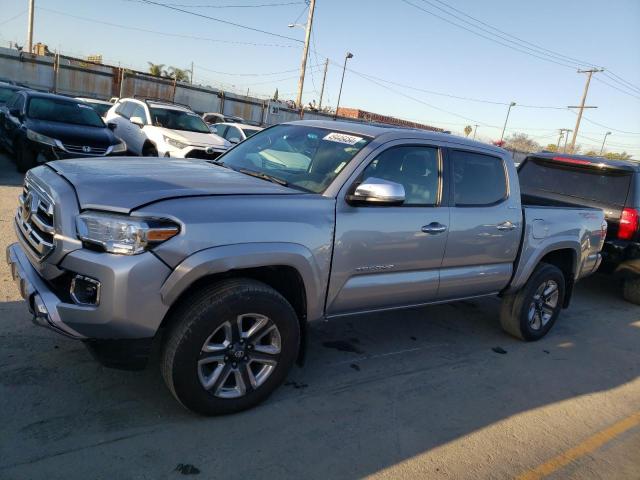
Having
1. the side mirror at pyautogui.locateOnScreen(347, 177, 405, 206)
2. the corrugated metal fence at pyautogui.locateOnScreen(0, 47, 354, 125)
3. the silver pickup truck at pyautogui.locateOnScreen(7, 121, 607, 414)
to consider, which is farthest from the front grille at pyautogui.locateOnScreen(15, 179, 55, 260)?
the corrugated metal fence at pyautogui.locateOnScreen(0, 47, 354, 125)

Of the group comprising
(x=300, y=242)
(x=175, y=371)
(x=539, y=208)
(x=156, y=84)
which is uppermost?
(x=156, y=84)

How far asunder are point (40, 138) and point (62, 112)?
4.38 ft

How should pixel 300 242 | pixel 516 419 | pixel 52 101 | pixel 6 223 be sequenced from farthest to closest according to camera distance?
pixel 52 101 → pixel 6 223 → pixel 516 419 → pixel 300 242

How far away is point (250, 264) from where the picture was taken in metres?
2.97

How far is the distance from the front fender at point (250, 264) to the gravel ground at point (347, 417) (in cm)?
78

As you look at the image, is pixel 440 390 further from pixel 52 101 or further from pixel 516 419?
pixel 52 101

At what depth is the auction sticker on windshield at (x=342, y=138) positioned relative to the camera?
12.6 feet

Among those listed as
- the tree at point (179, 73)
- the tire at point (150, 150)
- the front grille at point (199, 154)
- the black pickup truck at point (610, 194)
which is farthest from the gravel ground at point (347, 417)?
the tree at point (179, 73)

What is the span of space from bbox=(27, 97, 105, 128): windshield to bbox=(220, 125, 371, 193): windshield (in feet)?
23.6

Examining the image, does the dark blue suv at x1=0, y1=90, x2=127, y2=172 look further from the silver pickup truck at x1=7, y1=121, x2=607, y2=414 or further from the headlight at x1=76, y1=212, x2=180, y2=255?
the headlight at x1=76, y1=212, x2=180, y2=255

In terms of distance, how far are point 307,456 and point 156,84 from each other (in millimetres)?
26518

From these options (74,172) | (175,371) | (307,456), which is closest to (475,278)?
(307,456)

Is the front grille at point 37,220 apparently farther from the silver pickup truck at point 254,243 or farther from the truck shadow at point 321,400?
the truck shadow at point 321,400

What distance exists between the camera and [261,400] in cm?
330
